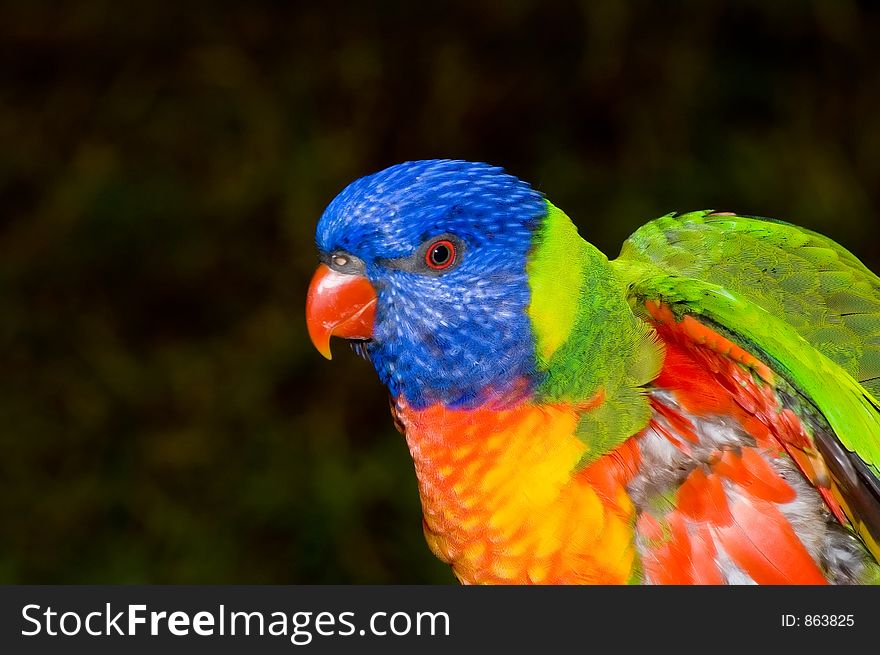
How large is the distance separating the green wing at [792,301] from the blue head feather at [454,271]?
16cm

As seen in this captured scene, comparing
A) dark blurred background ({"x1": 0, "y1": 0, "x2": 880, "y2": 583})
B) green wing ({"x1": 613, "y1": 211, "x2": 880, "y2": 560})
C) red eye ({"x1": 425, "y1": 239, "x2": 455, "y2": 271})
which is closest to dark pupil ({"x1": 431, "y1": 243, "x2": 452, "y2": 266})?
red eye ({"x1": 425, "y1": 239, "x2": 455, "y2": 271})

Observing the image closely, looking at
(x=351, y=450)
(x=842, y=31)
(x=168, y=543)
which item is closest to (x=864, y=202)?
(x=842, y=31)

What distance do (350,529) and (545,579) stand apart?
1540 mm

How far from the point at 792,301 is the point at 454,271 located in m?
0.48

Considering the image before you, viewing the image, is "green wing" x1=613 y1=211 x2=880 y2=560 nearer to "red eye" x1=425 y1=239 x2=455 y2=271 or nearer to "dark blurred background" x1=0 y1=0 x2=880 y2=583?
"red eye" x1=425 y1=239 x2=455 y2=271

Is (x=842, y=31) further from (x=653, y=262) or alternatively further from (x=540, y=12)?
(x=653, y=262)

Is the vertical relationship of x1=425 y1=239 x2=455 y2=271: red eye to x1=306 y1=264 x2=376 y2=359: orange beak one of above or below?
above

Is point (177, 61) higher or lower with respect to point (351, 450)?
higher

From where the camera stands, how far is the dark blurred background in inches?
106

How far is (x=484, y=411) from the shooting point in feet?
3.73

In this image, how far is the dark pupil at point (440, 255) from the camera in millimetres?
1135

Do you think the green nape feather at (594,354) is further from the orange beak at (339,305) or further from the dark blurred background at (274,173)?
A: the dark blurred background at (274,173)

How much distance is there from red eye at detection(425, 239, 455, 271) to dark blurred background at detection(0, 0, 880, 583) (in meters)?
1.58

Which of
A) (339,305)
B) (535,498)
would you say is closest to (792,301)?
(535,498)
